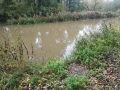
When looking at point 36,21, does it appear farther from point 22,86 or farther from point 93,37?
point 22,86

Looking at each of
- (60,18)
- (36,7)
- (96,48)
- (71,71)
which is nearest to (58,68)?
(71,71)

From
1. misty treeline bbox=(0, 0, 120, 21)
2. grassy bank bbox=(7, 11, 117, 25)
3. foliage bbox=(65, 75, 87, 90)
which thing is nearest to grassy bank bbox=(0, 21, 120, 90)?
foliage bbox=(65, 75, 87, 90)

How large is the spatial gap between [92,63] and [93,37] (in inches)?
77.2

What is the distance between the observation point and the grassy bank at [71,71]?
3.62 metres

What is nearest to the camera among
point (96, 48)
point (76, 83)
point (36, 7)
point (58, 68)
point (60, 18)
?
point (76, 83)

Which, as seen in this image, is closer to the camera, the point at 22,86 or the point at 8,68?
the point at 22,86

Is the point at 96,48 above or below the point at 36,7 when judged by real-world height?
below

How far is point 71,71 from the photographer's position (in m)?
4.36

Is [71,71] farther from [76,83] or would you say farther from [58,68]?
[76,83]

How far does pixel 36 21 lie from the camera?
54.1 ft

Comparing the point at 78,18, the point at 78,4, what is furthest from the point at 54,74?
the point at 78,4

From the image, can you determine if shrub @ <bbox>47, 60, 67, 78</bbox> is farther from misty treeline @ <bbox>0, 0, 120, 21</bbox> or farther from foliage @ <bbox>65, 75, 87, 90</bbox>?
misty treeline @ <bbox>0, 0, 120, 21</bbox>

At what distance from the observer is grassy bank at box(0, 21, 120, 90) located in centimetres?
362

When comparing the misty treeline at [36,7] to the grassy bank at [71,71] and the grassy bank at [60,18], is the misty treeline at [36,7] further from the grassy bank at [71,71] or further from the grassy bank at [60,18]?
the grassy bank at [71,71]
